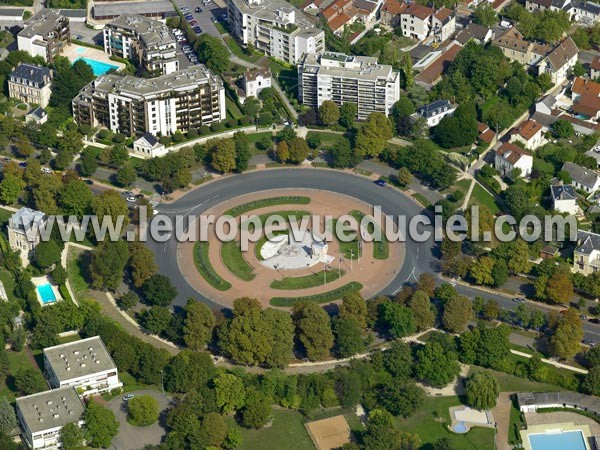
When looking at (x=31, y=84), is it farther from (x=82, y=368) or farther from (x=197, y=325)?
(x=82, y=368)

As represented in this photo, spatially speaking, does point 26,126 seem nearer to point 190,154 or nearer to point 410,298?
point 190,154

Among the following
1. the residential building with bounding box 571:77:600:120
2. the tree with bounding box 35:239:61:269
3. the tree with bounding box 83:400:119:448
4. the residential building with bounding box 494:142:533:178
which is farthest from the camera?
the residential building with bounding box 571:77:600:120

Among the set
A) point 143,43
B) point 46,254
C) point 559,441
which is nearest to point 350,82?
point 143,43

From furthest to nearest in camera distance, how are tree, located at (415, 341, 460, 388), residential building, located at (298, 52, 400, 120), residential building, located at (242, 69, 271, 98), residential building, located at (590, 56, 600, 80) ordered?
residential building, located at (590, 56, 600, 80)
residential building, located at (242, 69, 271, 98)
residential building, located at (298, 52, 400, 120)
tree, located at (415, 341, 460, 388)

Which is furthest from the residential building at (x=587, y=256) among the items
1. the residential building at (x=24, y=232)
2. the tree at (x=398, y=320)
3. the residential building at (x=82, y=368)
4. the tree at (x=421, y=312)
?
the residential building at (x=24, y=232)

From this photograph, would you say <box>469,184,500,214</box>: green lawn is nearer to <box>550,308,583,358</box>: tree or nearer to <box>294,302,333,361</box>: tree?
<box>550,308,583,358</box>: tree

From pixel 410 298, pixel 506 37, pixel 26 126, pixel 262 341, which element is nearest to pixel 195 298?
pixel 262 341

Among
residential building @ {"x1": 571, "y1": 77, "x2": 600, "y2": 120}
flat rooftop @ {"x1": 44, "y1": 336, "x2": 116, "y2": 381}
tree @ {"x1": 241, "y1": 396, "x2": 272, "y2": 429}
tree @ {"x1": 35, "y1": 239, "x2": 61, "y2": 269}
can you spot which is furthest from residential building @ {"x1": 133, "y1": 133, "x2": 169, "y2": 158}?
residential building @ {"x1": 571, "y1": 77, "x2": 600, "y2": 120}

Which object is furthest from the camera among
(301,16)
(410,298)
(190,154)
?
(301,16)
